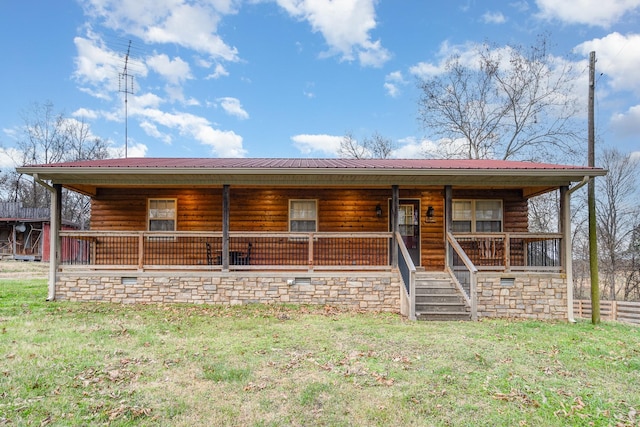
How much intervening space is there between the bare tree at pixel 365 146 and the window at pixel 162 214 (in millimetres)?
16768

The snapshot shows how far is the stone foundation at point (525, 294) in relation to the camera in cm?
877

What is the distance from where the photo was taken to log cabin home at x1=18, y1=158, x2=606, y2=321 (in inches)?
336

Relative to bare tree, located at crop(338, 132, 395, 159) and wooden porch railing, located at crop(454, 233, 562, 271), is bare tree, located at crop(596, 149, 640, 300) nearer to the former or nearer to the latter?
bare tree, located at crop(338, 132, 395, 159)

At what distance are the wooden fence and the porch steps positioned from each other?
26.4ft

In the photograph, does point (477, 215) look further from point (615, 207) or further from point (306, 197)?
point (615, 207)

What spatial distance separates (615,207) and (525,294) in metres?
15.7

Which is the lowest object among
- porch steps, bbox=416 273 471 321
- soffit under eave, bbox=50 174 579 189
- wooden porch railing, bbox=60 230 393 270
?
porch steps, bbox=416 273 471 321

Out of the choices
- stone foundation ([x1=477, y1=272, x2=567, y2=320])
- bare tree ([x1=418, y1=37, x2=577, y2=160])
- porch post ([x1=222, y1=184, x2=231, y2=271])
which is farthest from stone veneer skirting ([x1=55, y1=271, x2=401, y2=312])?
bare tree ([x1=418, y1=37, x2=577, y2=160])

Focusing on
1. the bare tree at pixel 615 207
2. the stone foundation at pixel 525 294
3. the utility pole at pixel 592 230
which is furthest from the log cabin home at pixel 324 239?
the bare tree at pixel 615 207

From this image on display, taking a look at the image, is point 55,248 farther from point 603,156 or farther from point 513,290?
point 603,156

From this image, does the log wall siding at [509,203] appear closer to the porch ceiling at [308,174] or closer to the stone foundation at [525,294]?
the porch ceiling at [308,174]

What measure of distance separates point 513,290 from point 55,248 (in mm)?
10320

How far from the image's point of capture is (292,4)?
19.9 meters

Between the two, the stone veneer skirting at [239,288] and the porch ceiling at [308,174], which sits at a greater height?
the porch ceiling at [308,174]
